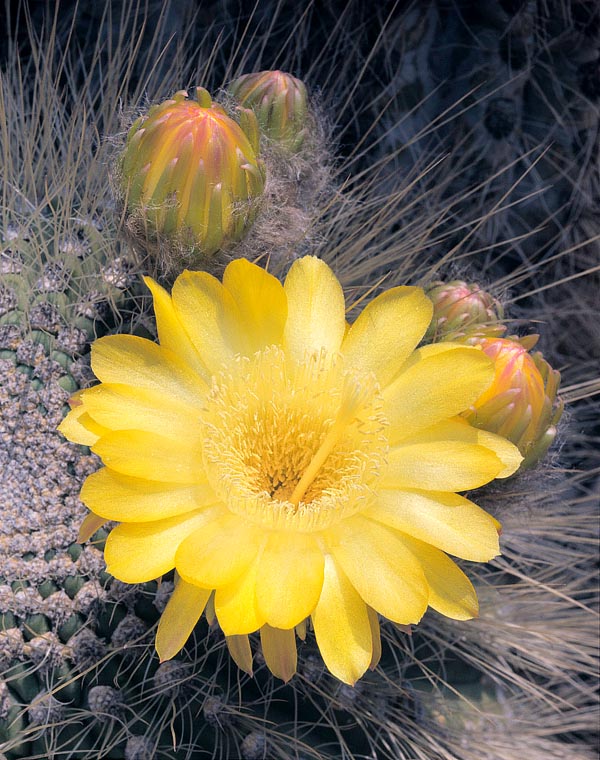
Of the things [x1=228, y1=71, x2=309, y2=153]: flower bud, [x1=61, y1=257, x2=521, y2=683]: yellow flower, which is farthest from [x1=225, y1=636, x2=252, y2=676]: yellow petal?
[x1=228, y1=71, x2=309, y2=153]: flower bud

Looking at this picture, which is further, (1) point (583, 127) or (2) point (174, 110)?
(1) point (583, 127)

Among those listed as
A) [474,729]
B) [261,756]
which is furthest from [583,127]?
[261,756]

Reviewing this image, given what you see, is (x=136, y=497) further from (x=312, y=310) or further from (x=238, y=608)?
(x=312, y=310)

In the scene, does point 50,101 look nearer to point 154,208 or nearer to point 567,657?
point 154,208

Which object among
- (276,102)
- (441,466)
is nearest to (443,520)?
(441,466)

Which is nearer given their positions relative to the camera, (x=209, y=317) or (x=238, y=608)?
(x=238, y=608)

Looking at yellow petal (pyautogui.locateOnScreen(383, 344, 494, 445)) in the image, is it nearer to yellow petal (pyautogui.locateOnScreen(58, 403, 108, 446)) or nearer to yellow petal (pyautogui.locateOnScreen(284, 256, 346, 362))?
yellow petal (pyautogui.locateOnScreen(284, 256, 346, 362))

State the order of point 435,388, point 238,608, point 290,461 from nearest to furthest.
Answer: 1. point 238,608
2. point 435,388
3. point 290,461
